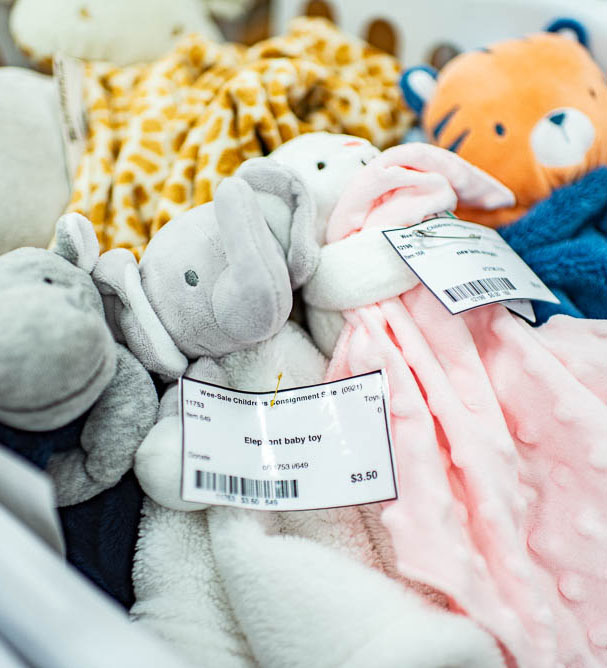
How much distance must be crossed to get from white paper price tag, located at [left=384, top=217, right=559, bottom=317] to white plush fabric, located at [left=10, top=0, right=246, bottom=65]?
2.23ft

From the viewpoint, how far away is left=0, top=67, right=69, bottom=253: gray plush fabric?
2.11 feet

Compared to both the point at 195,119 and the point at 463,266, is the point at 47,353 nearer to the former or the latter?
the point at 463,266

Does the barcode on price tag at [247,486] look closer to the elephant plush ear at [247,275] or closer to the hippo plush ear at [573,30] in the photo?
the elephant plush ear at [247,275]

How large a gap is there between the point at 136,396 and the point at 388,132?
605 millimetres

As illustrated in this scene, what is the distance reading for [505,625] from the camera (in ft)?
1.37

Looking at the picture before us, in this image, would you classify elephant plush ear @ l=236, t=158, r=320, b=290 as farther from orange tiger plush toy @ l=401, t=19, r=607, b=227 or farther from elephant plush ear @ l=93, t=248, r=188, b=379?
orange tiger plush toy @ l=401, t=19, r=607, b=227

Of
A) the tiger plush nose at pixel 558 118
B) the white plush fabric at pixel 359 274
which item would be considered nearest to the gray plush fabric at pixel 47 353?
the white plush fabric at pixel 359 274

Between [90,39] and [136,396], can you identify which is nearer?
[136,396]

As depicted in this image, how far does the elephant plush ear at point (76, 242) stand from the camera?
0.50 m

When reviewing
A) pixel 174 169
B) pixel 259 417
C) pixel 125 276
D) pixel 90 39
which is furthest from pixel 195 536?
pixel 90 39

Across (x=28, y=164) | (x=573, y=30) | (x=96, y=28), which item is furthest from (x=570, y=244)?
(x=96, y=28)

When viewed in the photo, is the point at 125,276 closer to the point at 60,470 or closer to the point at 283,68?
the point at 60,470

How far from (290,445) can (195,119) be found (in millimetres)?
514

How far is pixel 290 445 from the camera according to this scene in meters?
0.50
